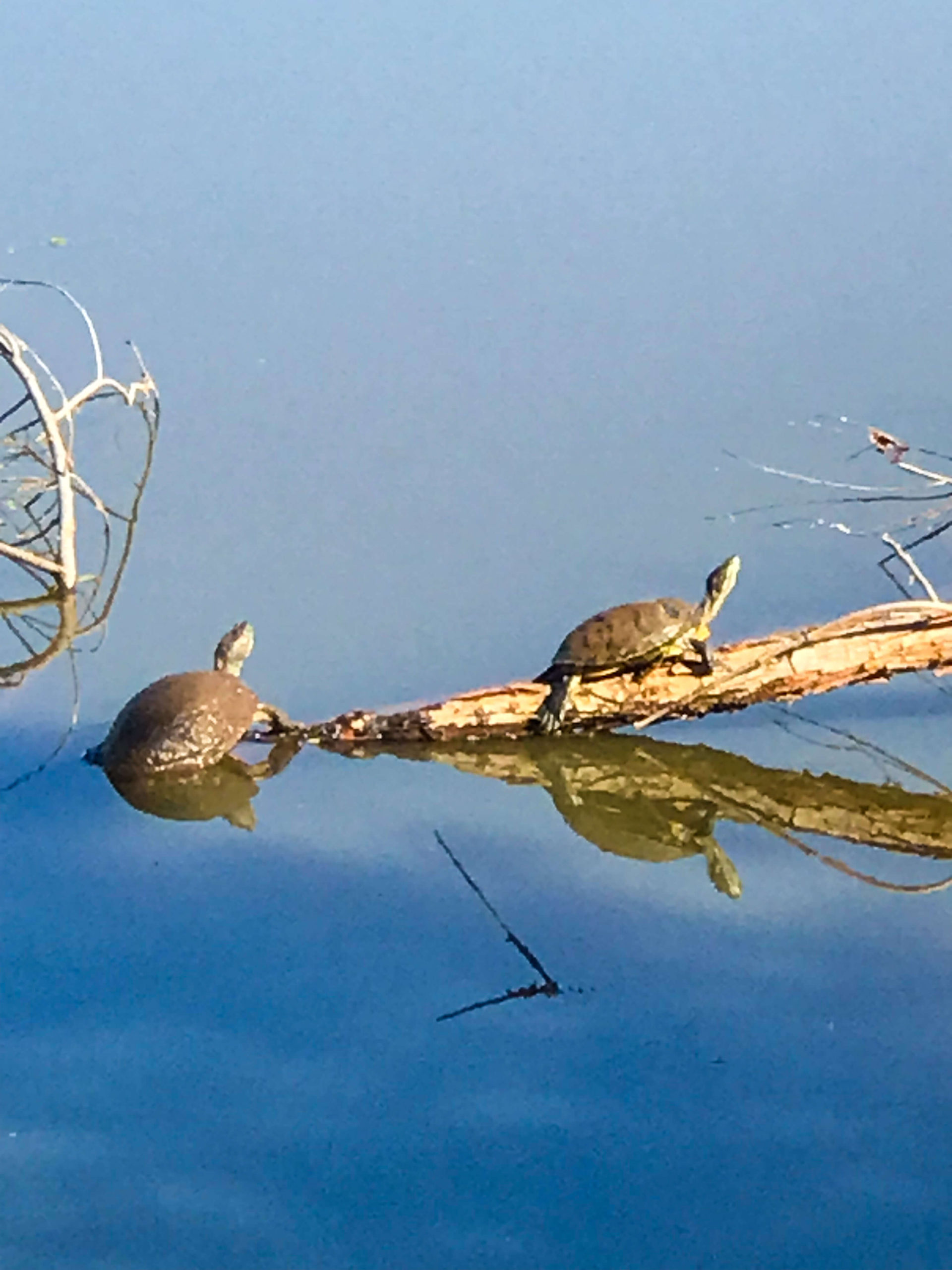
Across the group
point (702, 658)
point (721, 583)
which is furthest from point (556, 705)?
point (721, 583)

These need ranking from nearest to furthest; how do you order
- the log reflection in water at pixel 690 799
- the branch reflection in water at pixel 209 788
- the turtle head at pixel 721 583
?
the log reflection in water at pixel 690 799, the branch reflection in water at pixel 209 788, the turtle head at pixel 721 583

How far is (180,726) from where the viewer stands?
3.79m

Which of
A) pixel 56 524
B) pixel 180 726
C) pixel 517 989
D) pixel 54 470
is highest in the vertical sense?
pixel 54 470

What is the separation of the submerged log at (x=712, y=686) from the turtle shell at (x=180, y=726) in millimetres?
209

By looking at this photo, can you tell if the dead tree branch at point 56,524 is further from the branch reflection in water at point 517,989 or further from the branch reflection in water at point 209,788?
the branch reflection in water at point 517,989

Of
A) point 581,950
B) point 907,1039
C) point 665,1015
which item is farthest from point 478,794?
point 907,1039

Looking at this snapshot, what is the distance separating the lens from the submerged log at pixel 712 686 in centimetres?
383

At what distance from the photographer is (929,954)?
3.05 m

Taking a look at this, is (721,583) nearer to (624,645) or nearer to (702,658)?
(702,658)

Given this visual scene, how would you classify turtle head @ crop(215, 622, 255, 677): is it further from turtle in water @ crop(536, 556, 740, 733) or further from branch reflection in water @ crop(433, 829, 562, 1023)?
branch reflection in water @ crop(433, 829, 562, 1023)

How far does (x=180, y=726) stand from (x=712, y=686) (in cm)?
130

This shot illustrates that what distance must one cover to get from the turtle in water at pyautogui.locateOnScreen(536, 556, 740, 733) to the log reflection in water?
0.14 m

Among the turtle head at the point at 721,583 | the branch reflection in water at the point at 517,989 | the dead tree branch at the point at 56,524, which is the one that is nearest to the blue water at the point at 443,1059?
the branch reflection in water at the point at 517,989

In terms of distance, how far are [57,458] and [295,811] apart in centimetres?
157
